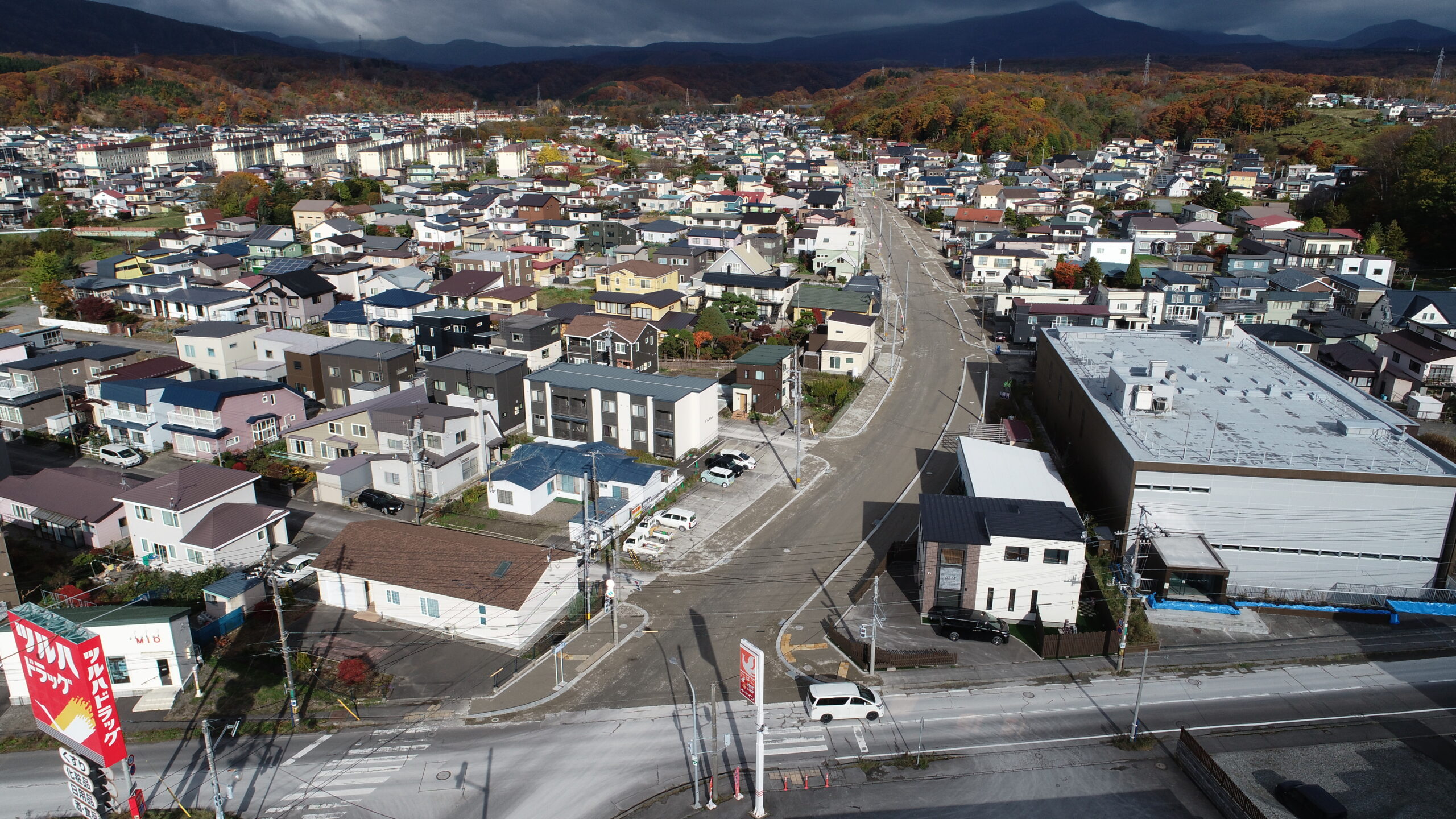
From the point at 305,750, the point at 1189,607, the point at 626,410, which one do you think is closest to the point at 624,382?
the point at 626,410

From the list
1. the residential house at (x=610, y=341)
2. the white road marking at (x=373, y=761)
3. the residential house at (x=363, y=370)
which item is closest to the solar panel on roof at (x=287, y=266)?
the residential house at (x=363, y=370)

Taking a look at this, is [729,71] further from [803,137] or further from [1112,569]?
[1112,569]

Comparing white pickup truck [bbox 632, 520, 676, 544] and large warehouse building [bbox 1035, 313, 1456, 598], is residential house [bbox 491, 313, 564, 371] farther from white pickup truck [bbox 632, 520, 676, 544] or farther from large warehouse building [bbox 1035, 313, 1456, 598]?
large warehouse building [bbox 1035, 313, 1456, 598]

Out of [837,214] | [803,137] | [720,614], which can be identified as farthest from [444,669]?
[803,137]

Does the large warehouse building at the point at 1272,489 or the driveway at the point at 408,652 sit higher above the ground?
the large warehouse building at the point at 1272,489

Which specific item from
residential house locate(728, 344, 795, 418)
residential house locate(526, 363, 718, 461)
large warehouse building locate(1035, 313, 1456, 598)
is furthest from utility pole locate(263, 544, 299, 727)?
large warehouse building locate(1035, 313, 1456, 598)

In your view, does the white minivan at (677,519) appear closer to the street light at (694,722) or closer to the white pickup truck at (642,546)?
the white pickup truck at (642,546)
